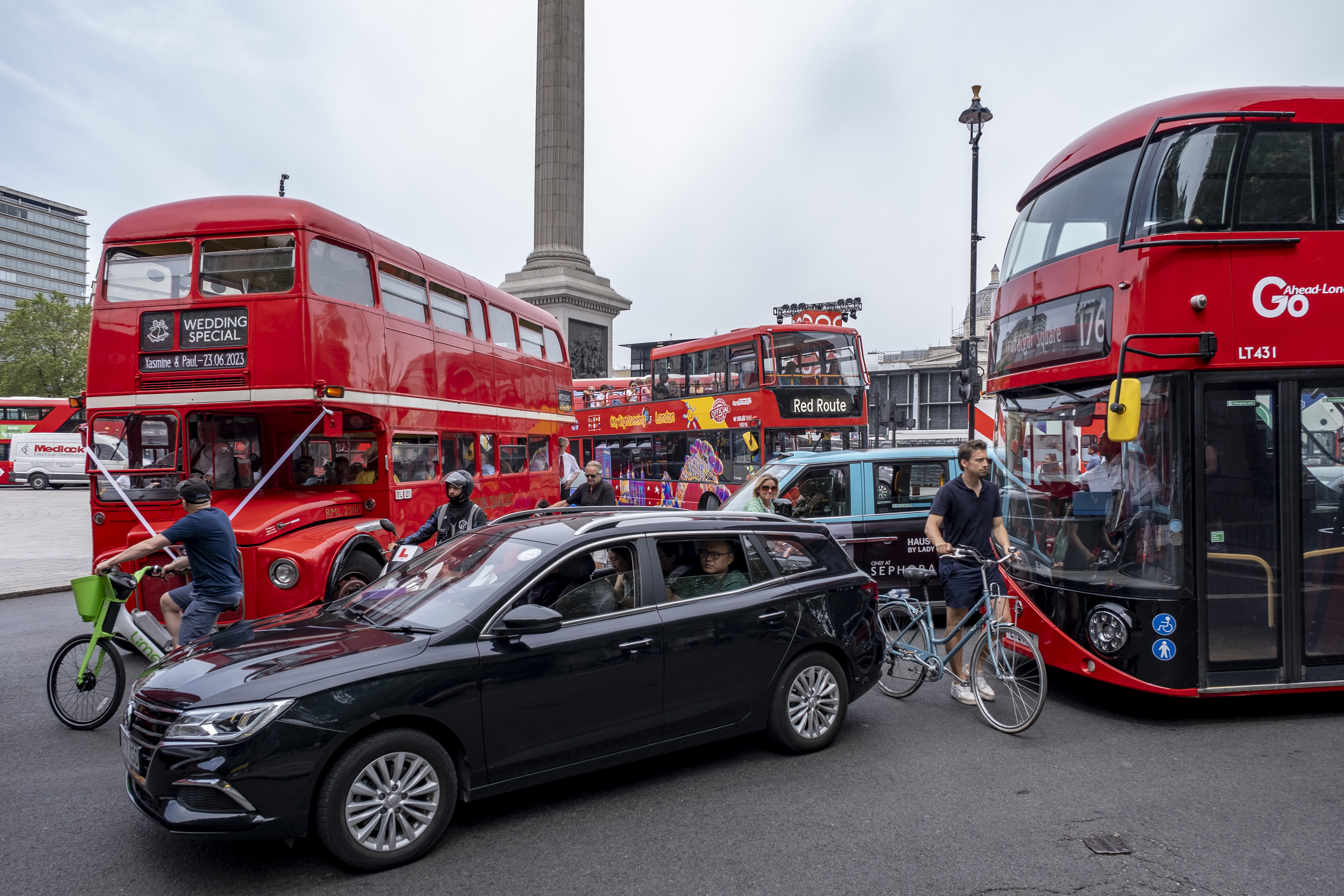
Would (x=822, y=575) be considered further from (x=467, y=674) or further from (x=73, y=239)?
(x=73, y=239)

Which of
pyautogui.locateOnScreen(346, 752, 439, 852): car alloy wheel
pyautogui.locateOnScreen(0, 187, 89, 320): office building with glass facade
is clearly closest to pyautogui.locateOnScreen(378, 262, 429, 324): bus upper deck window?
pyautogui.locateOnScreen(346, 752, 439, 852): car alloy wheel

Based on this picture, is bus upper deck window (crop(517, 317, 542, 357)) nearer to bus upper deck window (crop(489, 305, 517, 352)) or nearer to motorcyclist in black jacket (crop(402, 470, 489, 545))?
bus upper deck window (crop(489, 305, 517, 352))

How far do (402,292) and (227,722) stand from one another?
6.96 m

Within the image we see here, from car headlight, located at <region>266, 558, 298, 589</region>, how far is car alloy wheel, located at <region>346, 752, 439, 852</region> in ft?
13.5

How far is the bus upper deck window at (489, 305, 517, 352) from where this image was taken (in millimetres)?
12133

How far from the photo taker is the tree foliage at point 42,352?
170 feet

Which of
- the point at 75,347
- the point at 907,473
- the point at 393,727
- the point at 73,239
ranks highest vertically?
the point at 73,239

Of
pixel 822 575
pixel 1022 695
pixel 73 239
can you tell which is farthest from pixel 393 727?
pixel 73 239

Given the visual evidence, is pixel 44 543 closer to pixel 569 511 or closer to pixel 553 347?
pixel 553 347

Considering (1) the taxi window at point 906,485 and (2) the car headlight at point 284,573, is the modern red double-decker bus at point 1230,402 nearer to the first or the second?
(1) the taxi window at point 906,485

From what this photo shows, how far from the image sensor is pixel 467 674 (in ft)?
12.7

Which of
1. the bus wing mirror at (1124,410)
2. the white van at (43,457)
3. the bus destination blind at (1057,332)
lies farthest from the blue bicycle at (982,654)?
the white van at (43,457)

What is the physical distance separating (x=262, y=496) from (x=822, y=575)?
617cm

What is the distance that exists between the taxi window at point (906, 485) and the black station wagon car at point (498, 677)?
10.5 feet
